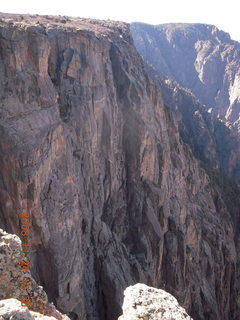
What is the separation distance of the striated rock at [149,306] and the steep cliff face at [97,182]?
8.27 m

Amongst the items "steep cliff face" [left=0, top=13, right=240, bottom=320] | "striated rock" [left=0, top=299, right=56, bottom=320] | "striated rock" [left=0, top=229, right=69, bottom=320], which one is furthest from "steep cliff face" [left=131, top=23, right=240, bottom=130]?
"striated rock" [left=0, top=299, right=56, bottom=320]

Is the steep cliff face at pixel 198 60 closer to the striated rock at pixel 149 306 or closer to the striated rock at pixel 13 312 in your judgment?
the striated rock at pixel 149 306

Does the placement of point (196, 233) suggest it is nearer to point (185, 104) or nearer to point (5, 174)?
point (5, 174)

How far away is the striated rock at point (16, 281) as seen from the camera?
24.0ft

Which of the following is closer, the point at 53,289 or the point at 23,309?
the point at 23,309

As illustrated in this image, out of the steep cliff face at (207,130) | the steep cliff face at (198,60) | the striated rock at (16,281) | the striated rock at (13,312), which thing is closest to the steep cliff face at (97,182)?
the striated rock at (16,281)

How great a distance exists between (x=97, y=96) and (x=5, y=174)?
11.1m

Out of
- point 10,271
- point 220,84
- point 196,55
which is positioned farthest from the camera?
point 196,55

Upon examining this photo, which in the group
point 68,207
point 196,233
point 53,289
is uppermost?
point 68,207

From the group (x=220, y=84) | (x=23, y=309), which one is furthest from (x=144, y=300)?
(x=220, y=84)

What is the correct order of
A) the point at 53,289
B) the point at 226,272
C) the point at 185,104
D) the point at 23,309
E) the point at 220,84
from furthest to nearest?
the point at 220,84 < the point at 185,104 < the point at 226,272 < the point at 53,289 < the point at 23,309

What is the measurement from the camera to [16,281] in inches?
292

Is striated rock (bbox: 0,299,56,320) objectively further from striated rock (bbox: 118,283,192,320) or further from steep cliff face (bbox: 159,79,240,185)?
steep cliff face (bbox: 159,79,240,185)

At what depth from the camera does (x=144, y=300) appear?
698 centimetres
